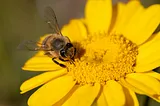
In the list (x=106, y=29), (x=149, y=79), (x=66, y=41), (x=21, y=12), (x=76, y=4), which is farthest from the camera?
(x=76, y=4)

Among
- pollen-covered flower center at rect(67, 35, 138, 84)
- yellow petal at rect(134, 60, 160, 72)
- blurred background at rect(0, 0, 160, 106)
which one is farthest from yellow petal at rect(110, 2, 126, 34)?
blurred background at rect(0, 0, 160, 106)

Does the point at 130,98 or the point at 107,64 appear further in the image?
the point at 107,64

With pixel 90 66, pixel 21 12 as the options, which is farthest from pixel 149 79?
pixel 21 12

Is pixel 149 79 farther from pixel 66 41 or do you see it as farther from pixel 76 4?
pixel 76 4

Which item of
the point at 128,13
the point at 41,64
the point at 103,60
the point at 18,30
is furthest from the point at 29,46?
the point at 18,30

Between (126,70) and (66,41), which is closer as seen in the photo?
(126,70)

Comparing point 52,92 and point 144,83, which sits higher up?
point 52,92

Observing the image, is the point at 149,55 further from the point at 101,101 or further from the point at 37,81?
the point at 37,81
